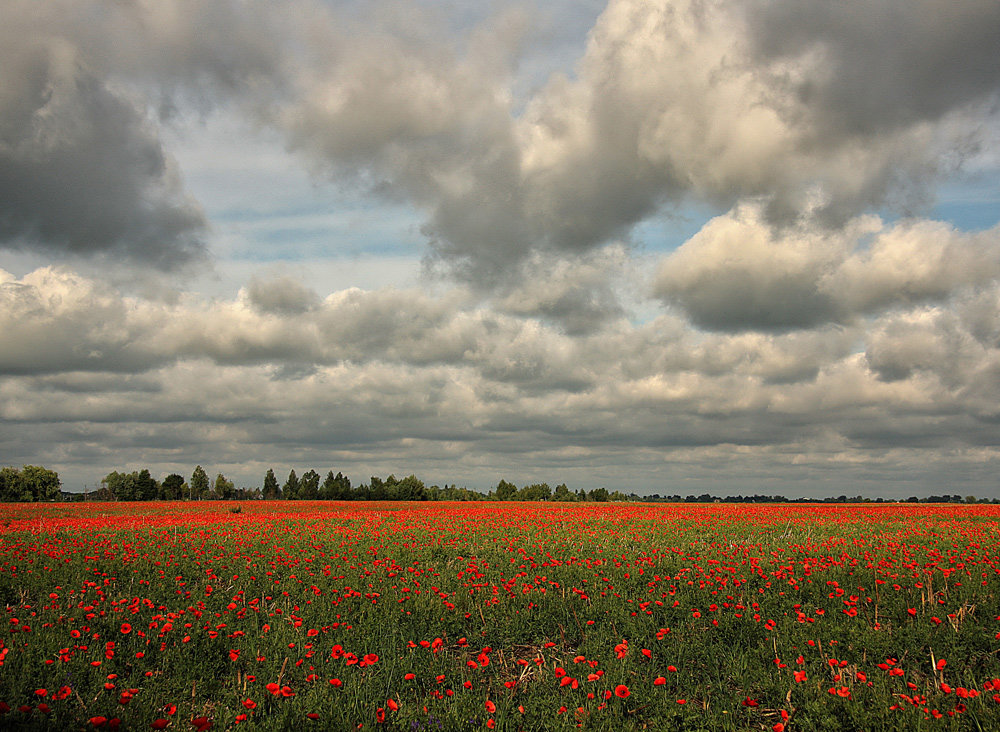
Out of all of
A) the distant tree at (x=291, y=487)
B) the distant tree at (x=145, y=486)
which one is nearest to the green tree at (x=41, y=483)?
the distant tree at (x=145, y=486)

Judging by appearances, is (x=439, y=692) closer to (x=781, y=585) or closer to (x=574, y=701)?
(x=574, y=701)

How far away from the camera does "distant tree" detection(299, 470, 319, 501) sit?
108456mm

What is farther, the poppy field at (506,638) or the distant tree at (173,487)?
the distant tree at (173,487)

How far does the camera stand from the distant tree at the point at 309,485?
108456 millimetres

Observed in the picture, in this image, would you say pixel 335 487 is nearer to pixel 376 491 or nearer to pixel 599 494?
pixel 376 491

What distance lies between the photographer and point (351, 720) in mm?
6508

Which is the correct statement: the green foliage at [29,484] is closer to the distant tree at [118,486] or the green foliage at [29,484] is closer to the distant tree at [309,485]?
the distant tree at [118,486]

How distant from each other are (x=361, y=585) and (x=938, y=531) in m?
18.8

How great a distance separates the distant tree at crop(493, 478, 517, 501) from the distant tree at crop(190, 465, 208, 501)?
193 ft

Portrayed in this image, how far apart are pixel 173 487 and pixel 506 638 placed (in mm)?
114594

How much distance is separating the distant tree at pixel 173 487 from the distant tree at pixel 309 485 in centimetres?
2117

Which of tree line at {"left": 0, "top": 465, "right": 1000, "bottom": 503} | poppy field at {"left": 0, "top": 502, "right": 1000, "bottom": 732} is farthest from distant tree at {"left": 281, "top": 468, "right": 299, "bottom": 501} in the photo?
poppy field at {"left": 0, "top": 502, "right": 1000, "bottom": 732}

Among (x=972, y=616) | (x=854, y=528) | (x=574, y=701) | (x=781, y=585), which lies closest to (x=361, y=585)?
(x=574, y=701)

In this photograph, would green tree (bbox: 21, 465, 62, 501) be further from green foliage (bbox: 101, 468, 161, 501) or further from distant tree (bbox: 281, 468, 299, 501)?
distant tree (bbox: 281, 468, 299, 501)
